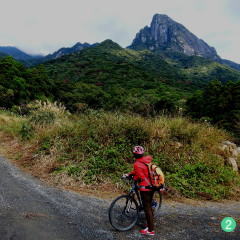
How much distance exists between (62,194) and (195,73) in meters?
143

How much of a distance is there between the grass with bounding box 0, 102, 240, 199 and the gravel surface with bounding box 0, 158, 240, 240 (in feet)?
2.46

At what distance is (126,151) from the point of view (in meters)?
6.97

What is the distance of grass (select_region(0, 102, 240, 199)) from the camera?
6.01 metres

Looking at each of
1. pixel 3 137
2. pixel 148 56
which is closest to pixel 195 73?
pixel 148 56

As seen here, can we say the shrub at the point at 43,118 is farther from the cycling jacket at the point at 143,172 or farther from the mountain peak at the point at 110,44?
the mountain peak at the point at 110,44

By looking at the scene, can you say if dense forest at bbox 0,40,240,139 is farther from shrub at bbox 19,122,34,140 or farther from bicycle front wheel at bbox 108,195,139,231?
bicycle front wheel at bbox 108,195,139,231

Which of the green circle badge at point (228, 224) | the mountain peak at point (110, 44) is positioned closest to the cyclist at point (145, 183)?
the green circle badge at point (228, 224)

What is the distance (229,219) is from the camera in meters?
4.57

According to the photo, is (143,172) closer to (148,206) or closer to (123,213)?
(148,206)

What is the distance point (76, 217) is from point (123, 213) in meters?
0.90

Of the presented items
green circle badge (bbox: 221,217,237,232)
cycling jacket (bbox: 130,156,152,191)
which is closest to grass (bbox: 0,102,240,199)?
green circle badge (bbox: 221,217,237,232)

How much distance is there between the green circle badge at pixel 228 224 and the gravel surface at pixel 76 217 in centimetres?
9

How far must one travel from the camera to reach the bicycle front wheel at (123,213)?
3.70 m

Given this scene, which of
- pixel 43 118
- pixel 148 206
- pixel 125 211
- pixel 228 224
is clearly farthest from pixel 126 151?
pixel 43 118
